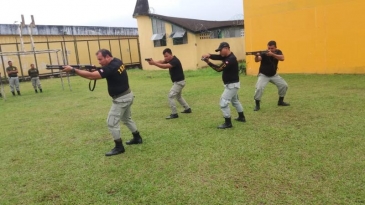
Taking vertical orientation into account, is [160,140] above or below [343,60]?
below

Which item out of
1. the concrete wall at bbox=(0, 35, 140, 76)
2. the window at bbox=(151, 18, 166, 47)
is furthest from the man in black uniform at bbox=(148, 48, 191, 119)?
the window at bbox=(151, 18, 166, 47)

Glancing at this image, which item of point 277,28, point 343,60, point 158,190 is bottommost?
point 158,190

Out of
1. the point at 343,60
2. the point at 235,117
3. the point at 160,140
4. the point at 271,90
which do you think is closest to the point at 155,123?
the point at 160,140

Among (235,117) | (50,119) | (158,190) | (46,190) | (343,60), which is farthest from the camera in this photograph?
(343,60)

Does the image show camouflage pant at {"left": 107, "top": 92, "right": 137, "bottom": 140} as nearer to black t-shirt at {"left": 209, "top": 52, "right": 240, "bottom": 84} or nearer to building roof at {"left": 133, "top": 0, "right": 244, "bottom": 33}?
black t-shirt at {"left": 209, "top": 52, "right": 240, "bottom": 84}

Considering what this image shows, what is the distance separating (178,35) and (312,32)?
9948mm

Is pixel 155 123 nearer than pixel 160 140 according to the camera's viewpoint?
No

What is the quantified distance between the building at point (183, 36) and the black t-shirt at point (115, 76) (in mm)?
15673

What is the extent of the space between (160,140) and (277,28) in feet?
35.5

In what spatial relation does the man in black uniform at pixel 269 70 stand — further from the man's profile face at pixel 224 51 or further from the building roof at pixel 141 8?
the building roof at pixel 141 8

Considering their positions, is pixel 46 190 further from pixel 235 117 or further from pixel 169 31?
pixel 169 31

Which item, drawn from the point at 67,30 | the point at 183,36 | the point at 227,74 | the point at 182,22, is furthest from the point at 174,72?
the point at 67,30

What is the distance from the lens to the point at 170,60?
6.83 metres

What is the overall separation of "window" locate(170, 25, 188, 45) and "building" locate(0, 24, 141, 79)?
6727mm
